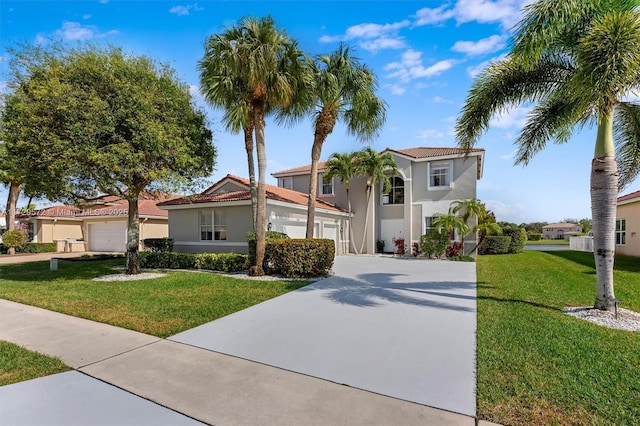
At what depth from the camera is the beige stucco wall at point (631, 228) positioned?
62.4 feet

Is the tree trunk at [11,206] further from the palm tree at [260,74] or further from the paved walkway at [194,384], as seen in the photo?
→ the paved walkway at [194,384]

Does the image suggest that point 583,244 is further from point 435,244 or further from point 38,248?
point 38,248

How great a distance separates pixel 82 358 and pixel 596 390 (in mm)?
6864

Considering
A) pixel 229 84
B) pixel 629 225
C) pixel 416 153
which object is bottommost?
pixel 629 225

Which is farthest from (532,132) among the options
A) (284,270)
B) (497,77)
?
(284,270)

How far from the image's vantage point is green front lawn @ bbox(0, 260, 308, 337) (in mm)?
6859

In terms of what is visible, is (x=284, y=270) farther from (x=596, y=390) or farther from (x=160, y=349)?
(x=596, y=390)

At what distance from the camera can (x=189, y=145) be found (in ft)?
41.3

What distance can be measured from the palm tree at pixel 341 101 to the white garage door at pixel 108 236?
20.3m

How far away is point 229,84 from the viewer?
12094 mm

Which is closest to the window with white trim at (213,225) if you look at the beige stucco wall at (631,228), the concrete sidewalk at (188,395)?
the concrete sidewalk at (188,395)

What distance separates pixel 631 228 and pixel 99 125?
27774mm

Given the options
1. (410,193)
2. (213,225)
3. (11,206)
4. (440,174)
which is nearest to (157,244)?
(213,225)

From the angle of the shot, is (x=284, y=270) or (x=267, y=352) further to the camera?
(x=284, y=270)
